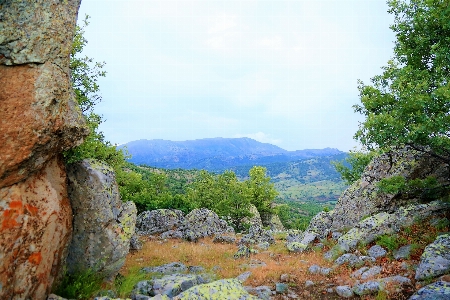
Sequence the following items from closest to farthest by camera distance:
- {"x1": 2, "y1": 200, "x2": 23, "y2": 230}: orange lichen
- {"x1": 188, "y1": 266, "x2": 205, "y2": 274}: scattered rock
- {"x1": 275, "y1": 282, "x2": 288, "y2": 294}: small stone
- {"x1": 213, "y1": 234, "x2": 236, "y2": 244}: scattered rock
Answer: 1. {"x1": 2, "y1": 200, "x2": 23, "y2": 230}: orange lichen
2. {"x1": 275, "y1": 282, "x2": 288, "y2": 294}: small stone
3. {"x1": 188, "y1": 266, "x2": 205, "y2": 274}: scattered rock
4. {"x1": 213, "y1": 234, "x2": 236, "y2": 244}: scattered rock

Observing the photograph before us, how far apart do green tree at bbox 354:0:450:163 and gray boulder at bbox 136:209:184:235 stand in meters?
22.9

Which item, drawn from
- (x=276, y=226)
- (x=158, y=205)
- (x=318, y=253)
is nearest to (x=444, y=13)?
(x=318, y=253)

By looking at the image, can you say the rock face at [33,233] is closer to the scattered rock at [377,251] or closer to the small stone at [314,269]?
the small stone at [314,269]

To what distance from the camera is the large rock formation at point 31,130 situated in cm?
962

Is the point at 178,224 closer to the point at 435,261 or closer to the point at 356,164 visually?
the point at 356,164

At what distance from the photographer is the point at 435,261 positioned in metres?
12.2

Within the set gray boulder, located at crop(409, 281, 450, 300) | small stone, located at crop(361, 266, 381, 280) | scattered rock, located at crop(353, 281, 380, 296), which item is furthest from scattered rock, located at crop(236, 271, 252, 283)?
gray boulder, located at crop(409, 281, 450, 300)

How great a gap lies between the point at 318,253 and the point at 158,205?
2394cm

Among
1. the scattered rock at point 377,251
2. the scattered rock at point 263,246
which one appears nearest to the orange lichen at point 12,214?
the scattered rock at point 377,251

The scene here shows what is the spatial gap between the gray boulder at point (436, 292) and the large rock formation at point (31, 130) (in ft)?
43.3

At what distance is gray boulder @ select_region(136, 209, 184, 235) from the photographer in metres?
32.6

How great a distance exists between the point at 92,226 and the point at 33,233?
343cm

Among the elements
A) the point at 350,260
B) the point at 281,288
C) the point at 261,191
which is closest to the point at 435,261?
the point at 350,260

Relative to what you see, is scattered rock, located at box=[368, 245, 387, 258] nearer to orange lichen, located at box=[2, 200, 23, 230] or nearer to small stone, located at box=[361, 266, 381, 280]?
small stone, located at box=[361, 266, 381, 280]
